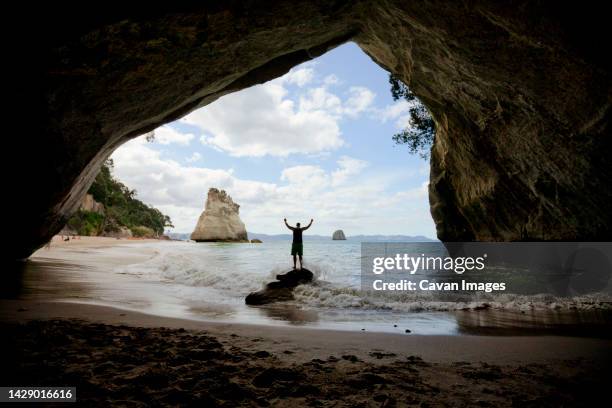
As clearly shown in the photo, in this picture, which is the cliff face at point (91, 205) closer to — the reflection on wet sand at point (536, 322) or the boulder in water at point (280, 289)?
the boulder in water at point (280, 289)

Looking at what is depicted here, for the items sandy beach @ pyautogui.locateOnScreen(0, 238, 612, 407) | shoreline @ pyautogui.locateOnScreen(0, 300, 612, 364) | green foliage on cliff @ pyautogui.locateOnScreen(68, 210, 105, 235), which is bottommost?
shoreline @ pyautogui.locateOnScreen(0, 300, 612, 364)

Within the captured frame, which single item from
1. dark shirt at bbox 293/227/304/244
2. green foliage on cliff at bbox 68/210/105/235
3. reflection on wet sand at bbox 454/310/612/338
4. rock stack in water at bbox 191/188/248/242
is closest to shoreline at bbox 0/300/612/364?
reflection on wet sand at bbox 454/310/612/338

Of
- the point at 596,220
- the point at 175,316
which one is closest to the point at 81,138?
the point at 175,316

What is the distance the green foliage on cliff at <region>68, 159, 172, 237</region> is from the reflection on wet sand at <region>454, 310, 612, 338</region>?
50.3 metres

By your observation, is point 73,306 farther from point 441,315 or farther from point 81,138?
point 441,315

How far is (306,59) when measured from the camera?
8734mm

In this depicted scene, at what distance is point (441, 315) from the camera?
7133 millimetres

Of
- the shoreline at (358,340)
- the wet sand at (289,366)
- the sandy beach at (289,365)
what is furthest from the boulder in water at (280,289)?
the wet sand at (289,366)

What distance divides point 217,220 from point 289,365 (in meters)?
67.8

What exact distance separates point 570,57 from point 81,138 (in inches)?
340

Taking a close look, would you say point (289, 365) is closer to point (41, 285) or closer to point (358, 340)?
point (358, 340)

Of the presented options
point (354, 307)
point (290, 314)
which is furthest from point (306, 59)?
point (354, 307)

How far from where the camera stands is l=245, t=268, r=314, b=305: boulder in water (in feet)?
27.8

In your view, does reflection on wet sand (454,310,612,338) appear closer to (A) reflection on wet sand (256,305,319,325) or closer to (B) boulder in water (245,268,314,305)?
(A) reflection on wet sand (256,305,319,325)
